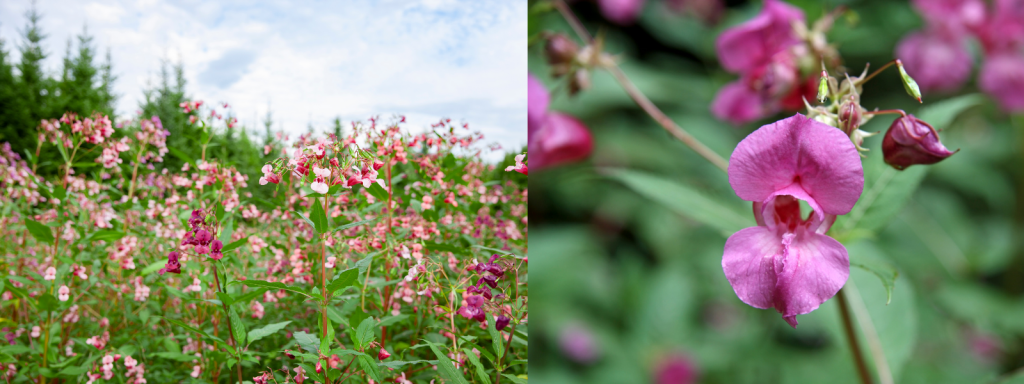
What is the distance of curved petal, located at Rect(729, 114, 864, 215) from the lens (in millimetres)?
288

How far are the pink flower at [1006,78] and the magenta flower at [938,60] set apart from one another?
3 cm

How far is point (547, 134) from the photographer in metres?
0.55

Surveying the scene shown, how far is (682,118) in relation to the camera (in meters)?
0.90

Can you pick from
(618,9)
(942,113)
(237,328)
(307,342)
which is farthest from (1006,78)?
(237,328)

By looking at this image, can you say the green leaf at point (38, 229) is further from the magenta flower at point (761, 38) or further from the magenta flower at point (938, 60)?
the magenta flower at point (938, 60)

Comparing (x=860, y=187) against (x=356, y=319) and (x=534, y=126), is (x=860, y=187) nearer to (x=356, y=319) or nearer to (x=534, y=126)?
(x=534, y=126)

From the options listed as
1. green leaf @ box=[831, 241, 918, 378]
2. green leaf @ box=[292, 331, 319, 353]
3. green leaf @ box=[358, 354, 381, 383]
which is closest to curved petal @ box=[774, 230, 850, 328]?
green leaf @ box=[831, 241, 918, 378]

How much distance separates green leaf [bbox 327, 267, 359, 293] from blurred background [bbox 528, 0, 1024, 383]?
305 millimetres

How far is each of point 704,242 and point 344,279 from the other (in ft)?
1.92

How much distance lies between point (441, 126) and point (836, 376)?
86 cm

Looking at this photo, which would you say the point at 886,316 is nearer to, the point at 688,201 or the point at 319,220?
the point at 688,201

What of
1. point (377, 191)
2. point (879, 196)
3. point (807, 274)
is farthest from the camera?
point (377, 191)

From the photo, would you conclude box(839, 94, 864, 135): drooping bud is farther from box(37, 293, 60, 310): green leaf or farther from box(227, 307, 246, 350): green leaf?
box(37, 293, 60, 310): green leaf

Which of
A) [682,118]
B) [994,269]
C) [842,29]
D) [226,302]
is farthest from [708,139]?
[226,302]
